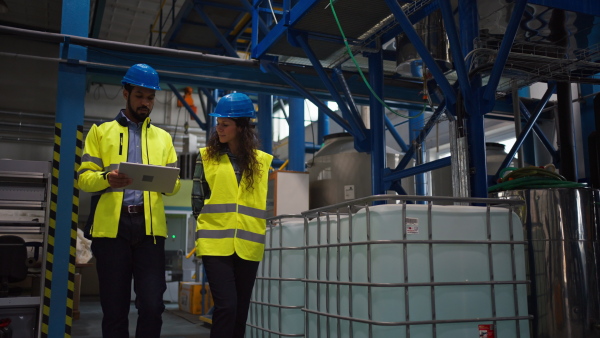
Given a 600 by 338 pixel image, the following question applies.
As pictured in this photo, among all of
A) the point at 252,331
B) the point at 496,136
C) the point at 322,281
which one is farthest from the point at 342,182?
the point at 496,136

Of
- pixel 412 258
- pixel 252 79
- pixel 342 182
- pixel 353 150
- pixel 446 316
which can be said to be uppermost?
pixel 252 79

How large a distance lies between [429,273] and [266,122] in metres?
6.15

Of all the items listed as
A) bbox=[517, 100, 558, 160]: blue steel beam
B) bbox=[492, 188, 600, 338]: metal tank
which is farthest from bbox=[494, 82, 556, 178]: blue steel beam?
bbox=[492, 188, 600, 338]: metal tank

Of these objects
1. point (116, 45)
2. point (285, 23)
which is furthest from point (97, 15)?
point (285, 23)

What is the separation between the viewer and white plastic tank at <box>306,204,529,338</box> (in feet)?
9.11

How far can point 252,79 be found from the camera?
6.82 metres

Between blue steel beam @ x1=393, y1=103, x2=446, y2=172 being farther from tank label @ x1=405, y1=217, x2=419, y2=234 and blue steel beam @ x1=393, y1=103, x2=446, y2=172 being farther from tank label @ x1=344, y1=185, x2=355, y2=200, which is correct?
tank label @ x1=405, y1=217, x2=419, y2=234

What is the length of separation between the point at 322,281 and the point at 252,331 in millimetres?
1406

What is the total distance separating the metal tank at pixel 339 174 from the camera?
6.28 m

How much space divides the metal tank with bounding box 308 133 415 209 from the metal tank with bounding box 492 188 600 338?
105 inches

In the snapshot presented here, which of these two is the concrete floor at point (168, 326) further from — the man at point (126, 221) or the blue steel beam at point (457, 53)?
the blue steel beam at point (457, 53)

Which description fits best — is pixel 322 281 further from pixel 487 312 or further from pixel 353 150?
pixel 353 150

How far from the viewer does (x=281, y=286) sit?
408 centimetres

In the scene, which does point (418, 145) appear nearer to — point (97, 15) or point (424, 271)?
point (424, 271)
